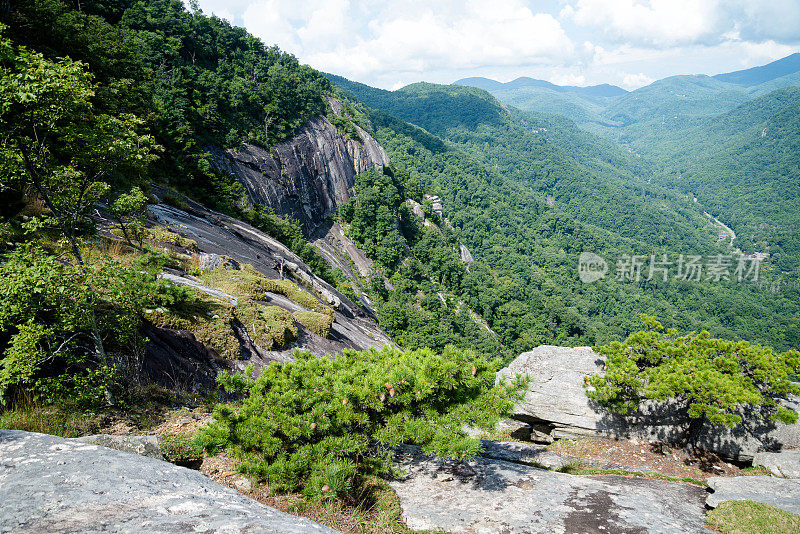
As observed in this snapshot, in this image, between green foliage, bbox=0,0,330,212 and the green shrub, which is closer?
the green shrub

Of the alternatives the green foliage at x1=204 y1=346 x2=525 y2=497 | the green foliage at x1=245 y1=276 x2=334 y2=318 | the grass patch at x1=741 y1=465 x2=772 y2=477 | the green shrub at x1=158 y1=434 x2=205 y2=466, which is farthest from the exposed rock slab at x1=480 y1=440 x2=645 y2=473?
the green foliage at x1=245 y1=276 x2=334 y2=318

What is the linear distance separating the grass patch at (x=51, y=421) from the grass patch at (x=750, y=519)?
1363 centimetres

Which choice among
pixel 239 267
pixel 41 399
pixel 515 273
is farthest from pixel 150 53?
pixel 515 273

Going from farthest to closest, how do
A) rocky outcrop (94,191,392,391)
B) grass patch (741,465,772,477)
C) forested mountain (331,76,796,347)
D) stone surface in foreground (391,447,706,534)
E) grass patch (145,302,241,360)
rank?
forested mountain (331,76,796,347) < grass patch (741,465,772,477) < grass patch (145,302,241,360) < rocky outcrop (94,191,392,391) < stone surface in foreground (391,447,706,534)

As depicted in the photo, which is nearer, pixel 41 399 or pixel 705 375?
pixel 41 399

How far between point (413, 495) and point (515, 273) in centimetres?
8873

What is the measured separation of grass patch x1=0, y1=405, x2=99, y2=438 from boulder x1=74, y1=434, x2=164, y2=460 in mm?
697

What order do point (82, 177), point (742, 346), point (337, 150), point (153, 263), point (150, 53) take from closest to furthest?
point (82, 177)
point (153, 263)
point (742, 346)
point (150, 53)
point (337, 150)

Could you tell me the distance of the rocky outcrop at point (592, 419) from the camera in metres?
13.4

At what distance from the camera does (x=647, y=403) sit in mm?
14875

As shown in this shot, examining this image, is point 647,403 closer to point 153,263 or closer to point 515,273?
point 153,263

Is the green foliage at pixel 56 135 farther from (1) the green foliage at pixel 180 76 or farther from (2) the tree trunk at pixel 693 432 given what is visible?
(2) the tree trunk at pixel 693 432

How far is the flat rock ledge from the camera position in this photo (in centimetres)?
396

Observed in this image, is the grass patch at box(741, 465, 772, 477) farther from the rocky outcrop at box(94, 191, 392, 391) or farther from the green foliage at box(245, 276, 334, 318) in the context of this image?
the green foliage at box(245, 276, 334, 318)
